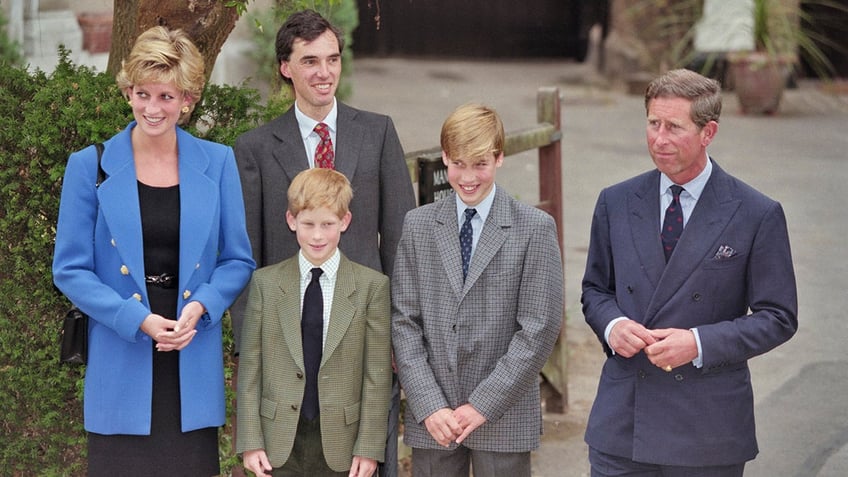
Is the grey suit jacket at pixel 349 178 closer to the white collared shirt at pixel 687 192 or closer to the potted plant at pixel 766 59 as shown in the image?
the white collared shirt at pixel 687 192

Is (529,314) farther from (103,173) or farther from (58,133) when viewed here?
(58,133)

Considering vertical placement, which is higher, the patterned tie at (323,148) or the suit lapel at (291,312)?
the patterned tie at (323,148)

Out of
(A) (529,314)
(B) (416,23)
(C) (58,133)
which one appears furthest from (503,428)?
(B) (416,23)

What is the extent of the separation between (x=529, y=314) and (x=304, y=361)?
2.45 feet

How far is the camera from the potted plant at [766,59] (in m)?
16.8

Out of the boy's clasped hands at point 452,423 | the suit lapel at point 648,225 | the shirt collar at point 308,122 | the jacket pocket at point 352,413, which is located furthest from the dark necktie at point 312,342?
the suit lapel at point 648,225

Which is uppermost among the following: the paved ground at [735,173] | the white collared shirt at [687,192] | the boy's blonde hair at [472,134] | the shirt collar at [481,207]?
the boy's blonde hair at [472,134]

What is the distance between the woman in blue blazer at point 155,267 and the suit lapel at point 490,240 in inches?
29.7

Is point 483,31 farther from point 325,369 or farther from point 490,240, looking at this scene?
point 325,369

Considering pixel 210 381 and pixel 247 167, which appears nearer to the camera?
pixel 210 381

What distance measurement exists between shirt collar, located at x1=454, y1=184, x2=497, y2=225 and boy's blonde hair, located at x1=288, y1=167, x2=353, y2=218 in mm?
381

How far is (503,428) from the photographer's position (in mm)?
4078

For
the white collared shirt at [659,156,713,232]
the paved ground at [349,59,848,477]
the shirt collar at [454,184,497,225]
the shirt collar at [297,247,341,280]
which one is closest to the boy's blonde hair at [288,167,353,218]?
the shirt collar at [297,247,341,280]

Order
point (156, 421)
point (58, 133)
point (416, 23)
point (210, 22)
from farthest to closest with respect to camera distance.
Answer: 1. point (416, 23)
2. point (210, 22)
3. point (58, 133)
4. point (156, 421)
